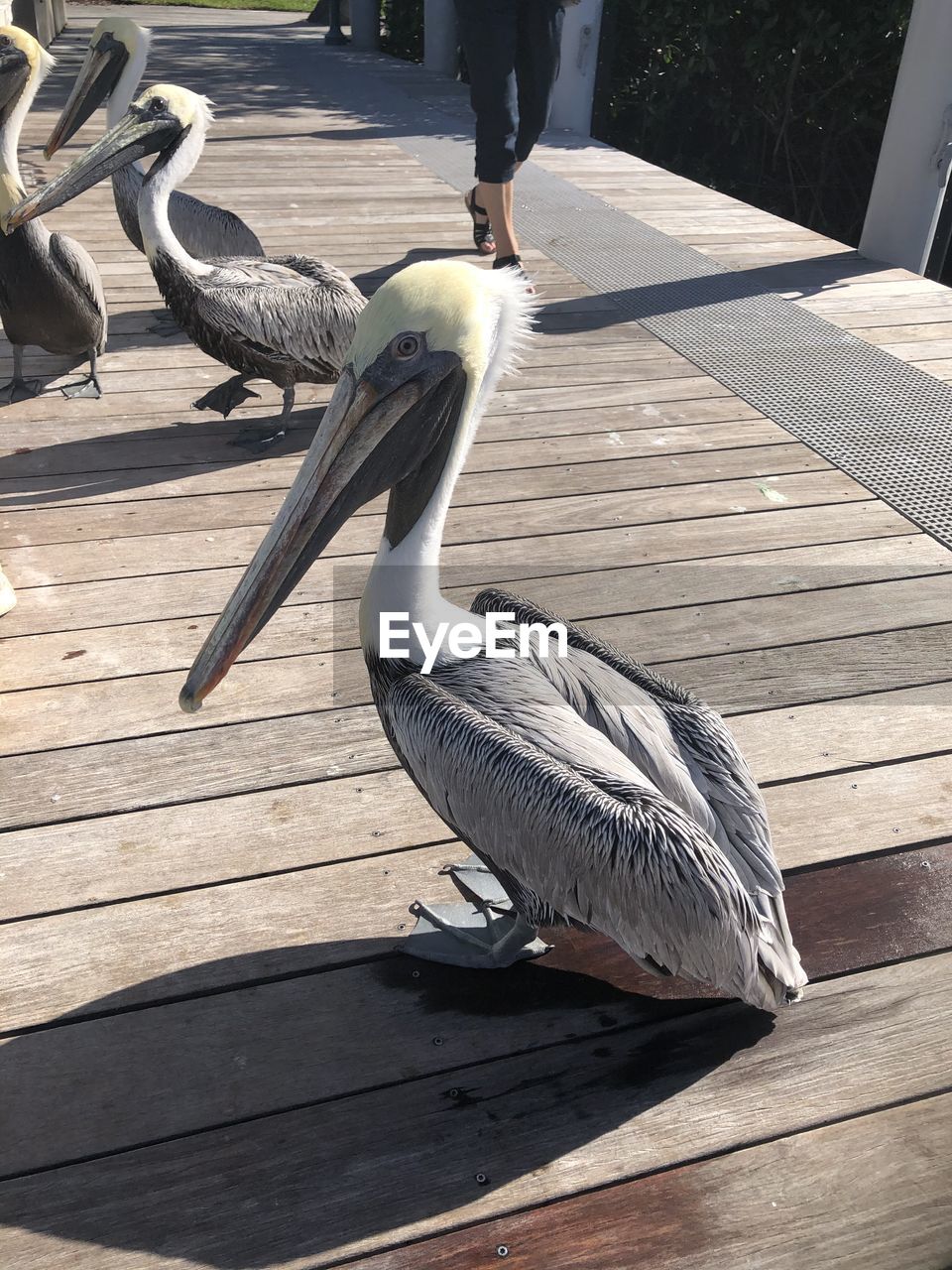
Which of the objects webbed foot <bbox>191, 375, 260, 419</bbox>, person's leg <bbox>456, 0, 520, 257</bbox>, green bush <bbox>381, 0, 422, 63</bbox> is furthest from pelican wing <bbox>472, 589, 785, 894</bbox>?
green bush <bbox>381, 0, 422, 63</bbox>

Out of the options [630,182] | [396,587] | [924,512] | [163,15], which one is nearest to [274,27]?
[163,15]

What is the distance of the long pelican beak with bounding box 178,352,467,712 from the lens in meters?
1.96

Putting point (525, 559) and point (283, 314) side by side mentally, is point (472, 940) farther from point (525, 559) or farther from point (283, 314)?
point (283, 314)

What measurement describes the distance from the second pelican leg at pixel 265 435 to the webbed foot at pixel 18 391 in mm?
912

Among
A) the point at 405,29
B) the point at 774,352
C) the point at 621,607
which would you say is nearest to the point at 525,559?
the point at 621,607

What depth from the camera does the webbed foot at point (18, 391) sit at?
429 centimetres

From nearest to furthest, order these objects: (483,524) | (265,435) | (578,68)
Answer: (483,524) < (265,435) < (578,68)

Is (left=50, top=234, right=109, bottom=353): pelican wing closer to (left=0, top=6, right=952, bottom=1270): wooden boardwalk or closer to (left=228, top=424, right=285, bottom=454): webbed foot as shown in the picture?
(left=0, top=6, right=952, bottom=1270): wooden boardwalk

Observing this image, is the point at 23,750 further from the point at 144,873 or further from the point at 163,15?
the point at 163,15

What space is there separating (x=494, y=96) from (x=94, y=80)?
1.98 m

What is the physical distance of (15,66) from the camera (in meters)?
4.29

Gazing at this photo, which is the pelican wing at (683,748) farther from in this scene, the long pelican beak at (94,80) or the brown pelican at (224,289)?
the long pelican beak at (94,80)

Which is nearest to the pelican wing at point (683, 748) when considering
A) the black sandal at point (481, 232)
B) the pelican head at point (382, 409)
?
the pelican head at point (382, 409)

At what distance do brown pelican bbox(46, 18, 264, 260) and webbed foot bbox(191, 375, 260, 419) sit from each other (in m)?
0.92
